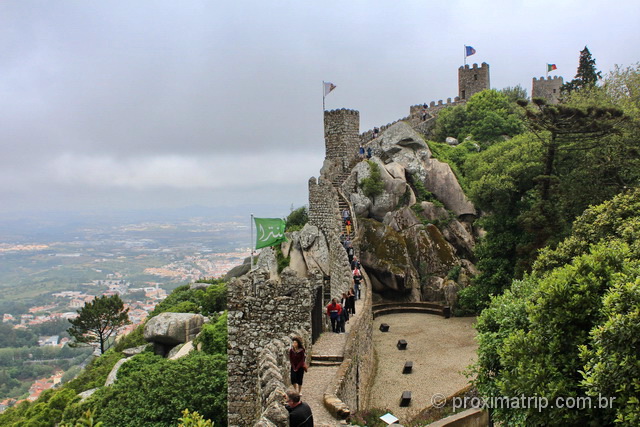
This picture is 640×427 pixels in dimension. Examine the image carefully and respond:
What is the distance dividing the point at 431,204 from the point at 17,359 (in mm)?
63084

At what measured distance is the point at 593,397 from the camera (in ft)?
21.7

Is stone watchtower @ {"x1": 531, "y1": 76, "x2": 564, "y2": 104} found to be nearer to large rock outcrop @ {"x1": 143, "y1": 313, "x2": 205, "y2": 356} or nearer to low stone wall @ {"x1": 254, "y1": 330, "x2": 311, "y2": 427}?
large rock outcrop @ {"x1": 143, "y1": 313, "x2": 205, "y2": 356}

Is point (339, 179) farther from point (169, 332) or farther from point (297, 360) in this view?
point (297, 360)

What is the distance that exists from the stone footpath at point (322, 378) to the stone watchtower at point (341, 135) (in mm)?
17586

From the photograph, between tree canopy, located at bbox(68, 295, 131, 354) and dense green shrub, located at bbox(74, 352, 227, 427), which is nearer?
dense green shrub, located at bbox(74, 352, 227, 427)

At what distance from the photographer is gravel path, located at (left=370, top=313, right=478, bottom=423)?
13.8 m

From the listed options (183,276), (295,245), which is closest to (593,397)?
(295,245)

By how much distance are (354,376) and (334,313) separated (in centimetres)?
238

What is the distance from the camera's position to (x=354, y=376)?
11.6 metres

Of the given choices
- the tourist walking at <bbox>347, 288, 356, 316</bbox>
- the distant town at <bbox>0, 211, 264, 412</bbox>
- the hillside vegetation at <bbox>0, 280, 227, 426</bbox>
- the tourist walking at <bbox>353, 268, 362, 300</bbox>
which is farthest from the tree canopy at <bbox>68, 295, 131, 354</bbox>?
the tourist walking at <bbox>347, 288, 356, 316</bbox>

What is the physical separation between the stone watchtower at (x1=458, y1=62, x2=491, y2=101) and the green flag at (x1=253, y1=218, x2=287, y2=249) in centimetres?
4187

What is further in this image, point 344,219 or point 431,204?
point 431,204

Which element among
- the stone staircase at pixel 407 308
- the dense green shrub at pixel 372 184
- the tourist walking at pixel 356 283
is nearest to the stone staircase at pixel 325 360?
the tourist walking at pixel 356 283

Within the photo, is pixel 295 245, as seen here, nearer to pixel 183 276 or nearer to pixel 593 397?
pixel 593 397
